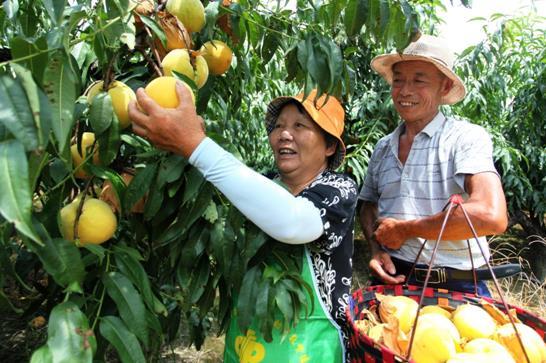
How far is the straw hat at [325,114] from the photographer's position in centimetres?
153

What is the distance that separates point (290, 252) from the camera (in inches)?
51.8

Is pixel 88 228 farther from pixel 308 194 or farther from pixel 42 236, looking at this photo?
pixel 308 194

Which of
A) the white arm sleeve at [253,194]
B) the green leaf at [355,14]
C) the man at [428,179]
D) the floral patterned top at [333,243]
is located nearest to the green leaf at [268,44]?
the green leaf at [355,14]

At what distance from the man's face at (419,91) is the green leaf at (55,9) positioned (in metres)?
1.57

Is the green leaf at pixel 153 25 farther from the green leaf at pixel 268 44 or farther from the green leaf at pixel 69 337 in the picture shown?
the green leaf at pixel 69 337

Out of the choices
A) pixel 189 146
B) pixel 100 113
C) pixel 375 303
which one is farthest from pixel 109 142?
pixel 375 303

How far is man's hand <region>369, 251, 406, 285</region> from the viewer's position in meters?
1.83

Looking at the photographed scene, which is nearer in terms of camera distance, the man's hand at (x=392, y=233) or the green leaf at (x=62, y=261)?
the green leaf at (x=62, y=261)

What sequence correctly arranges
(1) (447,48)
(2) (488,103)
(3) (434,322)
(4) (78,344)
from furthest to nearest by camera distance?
(2) (488,103)
(1) (447,48)
(3) (434,322)
(4) (78,344)

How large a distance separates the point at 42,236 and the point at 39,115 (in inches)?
10.5

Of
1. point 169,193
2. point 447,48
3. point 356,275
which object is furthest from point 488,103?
point 169,193

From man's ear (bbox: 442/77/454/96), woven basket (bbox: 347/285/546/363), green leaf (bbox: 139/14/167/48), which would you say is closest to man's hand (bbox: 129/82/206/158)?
green leaf (bbox: 139/14/167/48)

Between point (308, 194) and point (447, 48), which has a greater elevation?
point (447, 48)

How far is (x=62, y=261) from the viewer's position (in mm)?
805
